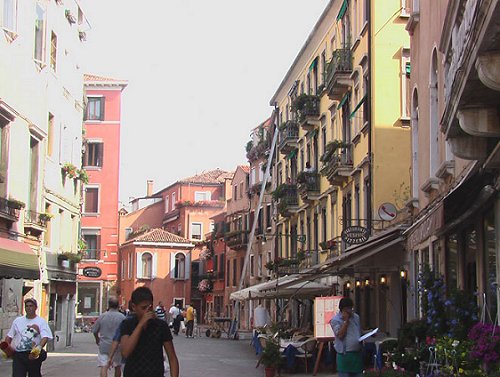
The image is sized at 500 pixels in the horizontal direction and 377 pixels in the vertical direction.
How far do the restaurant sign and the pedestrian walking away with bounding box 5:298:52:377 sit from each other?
448 inches

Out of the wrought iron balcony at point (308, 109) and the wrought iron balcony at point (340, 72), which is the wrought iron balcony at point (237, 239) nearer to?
the wrought iron balcony at point (308, 109)

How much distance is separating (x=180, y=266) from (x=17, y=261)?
5497 cm

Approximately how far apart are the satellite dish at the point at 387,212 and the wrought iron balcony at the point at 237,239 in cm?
3777

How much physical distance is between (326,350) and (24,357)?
11.4m

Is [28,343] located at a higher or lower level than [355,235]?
lower

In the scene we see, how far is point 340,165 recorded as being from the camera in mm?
29688

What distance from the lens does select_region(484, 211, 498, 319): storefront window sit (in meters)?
12.8

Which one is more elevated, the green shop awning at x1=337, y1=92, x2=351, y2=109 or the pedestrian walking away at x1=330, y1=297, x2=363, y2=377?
the green shop awning at x1=337, y1=92, x2=351, y2=109

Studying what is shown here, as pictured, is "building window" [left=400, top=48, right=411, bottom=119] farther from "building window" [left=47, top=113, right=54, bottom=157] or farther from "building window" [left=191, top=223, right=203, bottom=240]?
"building window" [left=191, top=223, right=203, bottom=240]

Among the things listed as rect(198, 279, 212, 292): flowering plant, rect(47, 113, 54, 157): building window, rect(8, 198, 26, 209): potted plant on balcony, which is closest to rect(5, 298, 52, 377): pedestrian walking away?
rect(8, 198, 26, 209): potted plant on balcony

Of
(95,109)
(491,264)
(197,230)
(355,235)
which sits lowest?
(491,264)

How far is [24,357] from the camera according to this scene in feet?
44.0

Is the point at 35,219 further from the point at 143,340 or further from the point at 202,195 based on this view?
the point at 202,195

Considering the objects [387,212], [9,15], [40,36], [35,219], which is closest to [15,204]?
[35,219]
